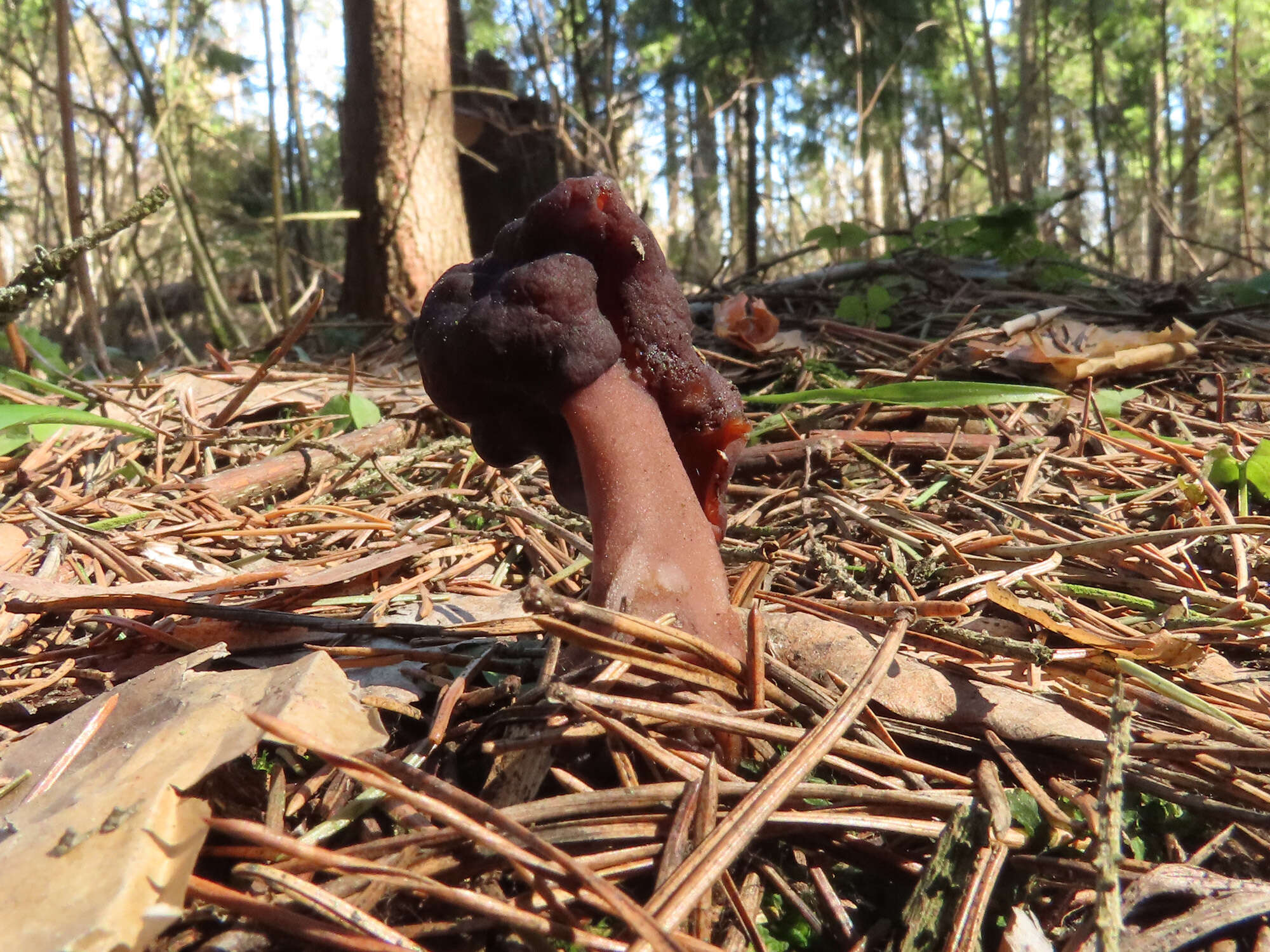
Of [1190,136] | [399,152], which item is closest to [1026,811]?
[399,152]

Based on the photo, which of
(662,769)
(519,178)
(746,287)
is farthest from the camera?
(519,178)

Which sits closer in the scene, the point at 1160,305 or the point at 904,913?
the point at 904,913

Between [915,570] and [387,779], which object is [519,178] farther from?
[387,779]

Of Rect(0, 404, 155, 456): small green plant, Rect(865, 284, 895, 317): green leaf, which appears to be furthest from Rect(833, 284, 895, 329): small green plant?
Rect(0, 404, 155, 456): small green plant

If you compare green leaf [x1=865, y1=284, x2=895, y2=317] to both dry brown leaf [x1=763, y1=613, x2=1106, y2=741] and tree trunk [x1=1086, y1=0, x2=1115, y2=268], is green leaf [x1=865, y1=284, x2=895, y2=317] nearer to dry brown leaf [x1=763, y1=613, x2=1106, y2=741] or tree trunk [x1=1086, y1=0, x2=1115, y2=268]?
dry brown leaf [x1=763, y1=613, x2=1106, y2=741]

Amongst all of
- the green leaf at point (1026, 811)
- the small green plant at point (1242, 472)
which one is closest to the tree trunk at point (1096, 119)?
the small green plant at point (1242, 472)

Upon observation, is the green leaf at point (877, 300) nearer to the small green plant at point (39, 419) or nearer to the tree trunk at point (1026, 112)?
the tree trunk at point (1026, 112)

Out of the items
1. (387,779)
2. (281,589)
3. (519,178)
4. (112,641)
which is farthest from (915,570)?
(519,178)
